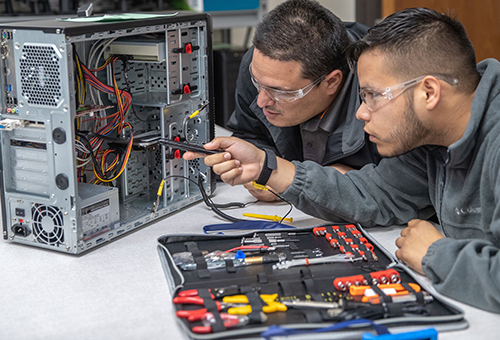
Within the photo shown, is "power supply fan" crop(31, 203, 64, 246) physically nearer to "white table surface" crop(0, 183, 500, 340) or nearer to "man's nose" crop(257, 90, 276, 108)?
"white table surface" crop(0, 183, 500, 340)

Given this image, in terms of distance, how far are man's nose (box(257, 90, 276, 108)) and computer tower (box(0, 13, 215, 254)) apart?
0.50 ft

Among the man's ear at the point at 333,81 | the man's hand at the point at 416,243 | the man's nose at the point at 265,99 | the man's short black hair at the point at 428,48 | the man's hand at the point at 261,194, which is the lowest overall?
the man's hand at the point at 261,194

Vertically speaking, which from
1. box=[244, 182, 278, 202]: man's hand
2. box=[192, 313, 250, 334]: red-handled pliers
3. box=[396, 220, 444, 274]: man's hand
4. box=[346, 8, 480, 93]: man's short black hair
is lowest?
box=[244, 182, 278, 202]: man's hand

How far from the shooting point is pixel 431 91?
44.7 inches

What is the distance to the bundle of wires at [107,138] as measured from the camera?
1324 millimetres

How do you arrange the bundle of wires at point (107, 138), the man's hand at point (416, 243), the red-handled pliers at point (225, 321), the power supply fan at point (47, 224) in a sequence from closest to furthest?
the red-handled pliers at point (225, 321) → the man's hand at point (416, 243) → the power supply fan at point (47, 224) → the bundle of wires at point (107, 138)

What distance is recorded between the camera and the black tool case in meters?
0.89

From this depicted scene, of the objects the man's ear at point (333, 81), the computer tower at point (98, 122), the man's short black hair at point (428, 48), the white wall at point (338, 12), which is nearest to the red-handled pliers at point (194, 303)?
the computer tower at point (98, 122)

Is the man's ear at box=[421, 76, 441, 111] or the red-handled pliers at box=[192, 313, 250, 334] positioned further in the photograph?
the man's ear at box=[421, 76, 441, 111]

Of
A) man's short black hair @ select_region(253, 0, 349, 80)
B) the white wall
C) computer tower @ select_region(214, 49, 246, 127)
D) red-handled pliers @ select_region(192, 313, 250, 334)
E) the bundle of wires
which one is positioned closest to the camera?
red-handled pliers @ select_region(192, 313, 250, 334)

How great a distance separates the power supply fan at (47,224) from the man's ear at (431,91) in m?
0.86

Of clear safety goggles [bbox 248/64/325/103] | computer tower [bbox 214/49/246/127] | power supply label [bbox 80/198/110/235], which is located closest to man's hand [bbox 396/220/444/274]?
clear safety goggles [bbox 248/64/325/103]

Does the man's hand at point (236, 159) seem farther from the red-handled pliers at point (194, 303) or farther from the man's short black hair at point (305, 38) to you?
the red-handled pliers at point (194, 303)

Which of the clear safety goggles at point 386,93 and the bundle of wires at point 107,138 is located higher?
the clear safety goggles at point 386,93
